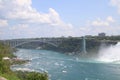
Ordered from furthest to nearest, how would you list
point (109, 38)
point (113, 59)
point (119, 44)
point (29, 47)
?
point (29, 47) → point (109, 38) → point (119, 44) → point (113, 59)

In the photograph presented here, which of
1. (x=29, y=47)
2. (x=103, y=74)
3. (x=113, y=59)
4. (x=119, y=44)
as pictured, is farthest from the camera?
(x=29, y=47)

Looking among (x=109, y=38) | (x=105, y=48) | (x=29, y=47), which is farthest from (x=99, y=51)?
(x=29, y=47)

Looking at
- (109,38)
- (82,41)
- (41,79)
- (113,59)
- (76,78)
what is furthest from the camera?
(109,38)

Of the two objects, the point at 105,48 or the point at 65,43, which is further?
the point at 65,43

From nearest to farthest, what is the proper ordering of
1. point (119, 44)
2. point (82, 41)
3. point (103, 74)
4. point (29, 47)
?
point (103, 74) < point (119, 44) < point (82, 41) < point (29, 47)

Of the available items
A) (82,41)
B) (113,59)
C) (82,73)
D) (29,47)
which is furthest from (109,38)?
(82,73)

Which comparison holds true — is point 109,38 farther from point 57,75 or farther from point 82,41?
point 57,75

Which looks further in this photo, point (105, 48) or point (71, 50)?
point (71, 50)

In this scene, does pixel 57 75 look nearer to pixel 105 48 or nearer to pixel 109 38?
pixel 105 48
